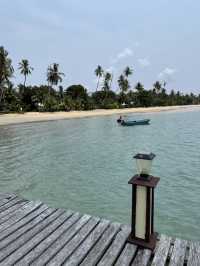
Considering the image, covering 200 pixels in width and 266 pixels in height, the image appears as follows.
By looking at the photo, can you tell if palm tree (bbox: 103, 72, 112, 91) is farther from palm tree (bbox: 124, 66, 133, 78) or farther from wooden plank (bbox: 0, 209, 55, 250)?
wooden plank (bbox: 0, 209, 55, 250)

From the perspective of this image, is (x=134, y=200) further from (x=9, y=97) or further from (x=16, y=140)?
(x=9, y=97)

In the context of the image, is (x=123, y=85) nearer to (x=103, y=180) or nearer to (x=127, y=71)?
(x=127, y=71)

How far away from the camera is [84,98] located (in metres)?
73.9

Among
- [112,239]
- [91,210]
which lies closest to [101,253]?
[112,239]

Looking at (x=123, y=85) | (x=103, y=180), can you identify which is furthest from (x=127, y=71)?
(x=103, y=180)

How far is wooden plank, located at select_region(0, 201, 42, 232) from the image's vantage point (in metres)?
5.15

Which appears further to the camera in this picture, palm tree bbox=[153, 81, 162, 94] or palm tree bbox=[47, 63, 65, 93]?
palm tree bbox=[153, 81, 162, 94]

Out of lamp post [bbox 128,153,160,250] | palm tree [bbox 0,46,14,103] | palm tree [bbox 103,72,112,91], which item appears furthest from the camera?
palm tree [bbox 103,72,112,91]

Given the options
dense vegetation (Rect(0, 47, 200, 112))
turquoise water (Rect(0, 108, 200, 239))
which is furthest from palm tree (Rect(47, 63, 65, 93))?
turquoise water (Rect(0, 108, 200, 239))

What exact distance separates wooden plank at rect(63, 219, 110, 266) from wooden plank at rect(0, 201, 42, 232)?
5.22 ft

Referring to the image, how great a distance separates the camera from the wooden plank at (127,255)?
3836mm

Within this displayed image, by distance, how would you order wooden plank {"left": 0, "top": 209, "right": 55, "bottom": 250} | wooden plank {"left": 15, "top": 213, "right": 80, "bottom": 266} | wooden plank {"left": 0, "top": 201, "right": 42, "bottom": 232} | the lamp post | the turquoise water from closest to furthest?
wooden plank {"left": 15, "top": 213, "right": 80, "bottom": 266}, the lamp post, wooden plank {"left": 0, "top": 209, "right": 55, "bottom": 250}, wooden plank {"left": 0, "top": 201, "right": 42, "bottom": 232}, the turquoise water

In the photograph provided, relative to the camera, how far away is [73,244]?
437 centimetres

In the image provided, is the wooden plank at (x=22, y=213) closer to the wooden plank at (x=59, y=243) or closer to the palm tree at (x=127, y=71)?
the wooden plank at (x=59, y=243)
